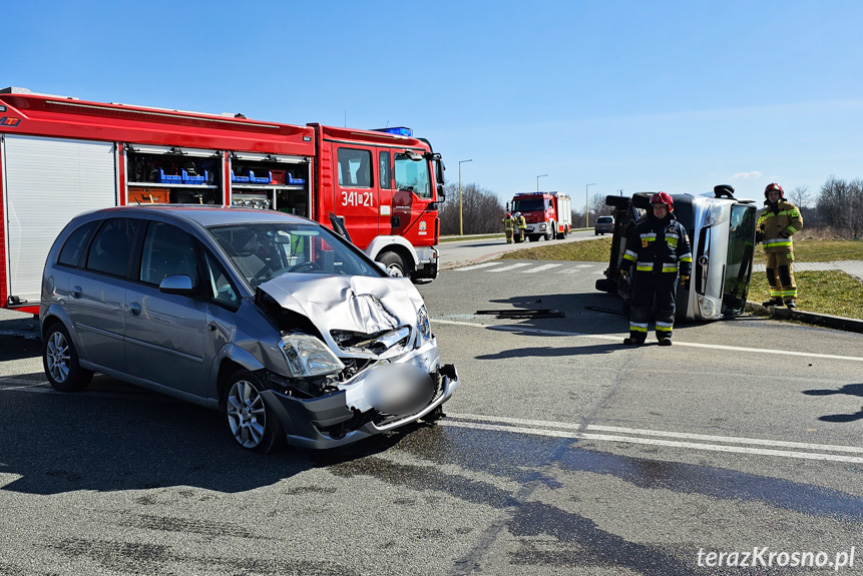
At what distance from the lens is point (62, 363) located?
6957 millimetres

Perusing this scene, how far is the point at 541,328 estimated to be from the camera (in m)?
11.4

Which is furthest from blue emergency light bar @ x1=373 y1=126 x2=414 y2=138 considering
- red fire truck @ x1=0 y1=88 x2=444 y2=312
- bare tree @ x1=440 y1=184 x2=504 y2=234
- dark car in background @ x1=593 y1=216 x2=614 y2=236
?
bare tree @ x1=440 y1=184 x2=504 y2=234

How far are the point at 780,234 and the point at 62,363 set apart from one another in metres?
10.8

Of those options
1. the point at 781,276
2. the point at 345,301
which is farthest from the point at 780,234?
the point at 345,301

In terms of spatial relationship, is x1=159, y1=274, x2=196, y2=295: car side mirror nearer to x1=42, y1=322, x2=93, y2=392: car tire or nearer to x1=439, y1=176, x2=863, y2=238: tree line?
x1=42, y1=322, x2=93, y2=392: car tire

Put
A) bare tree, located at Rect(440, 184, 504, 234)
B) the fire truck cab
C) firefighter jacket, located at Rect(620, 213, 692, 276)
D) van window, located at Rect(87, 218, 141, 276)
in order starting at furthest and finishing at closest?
1. bare tree, located at Rect(440, 184, 504, 234)
2. the fire truck cab
3. firefighter jacket, located at Rect(620, 213, 692, 276)
4. van window, located at Rect(87, 218, 141, 276)

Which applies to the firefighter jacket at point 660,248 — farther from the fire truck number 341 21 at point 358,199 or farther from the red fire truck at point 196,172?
the fire truck number 341 21 at point 358,199

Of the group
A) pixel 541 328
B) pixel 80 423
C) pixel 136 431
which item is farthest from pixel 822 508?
pixel 541 328

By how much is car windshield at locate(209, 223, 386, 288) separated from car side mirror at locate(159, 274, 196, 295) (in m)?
0.36

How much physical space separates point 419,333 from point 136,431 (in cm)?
226

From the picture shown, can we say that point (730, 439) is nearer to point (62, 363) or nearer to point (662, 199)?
point (662, 199)

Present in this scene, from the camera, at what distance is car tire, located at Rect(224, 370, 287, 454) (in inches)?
200

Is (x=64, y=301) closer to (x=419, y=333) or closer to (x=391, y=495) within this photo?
(x=419, y=333)

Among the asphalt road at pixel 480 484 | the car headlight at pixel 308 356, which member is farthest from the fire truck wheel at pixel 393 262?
the car headlight at pixel 308 356
